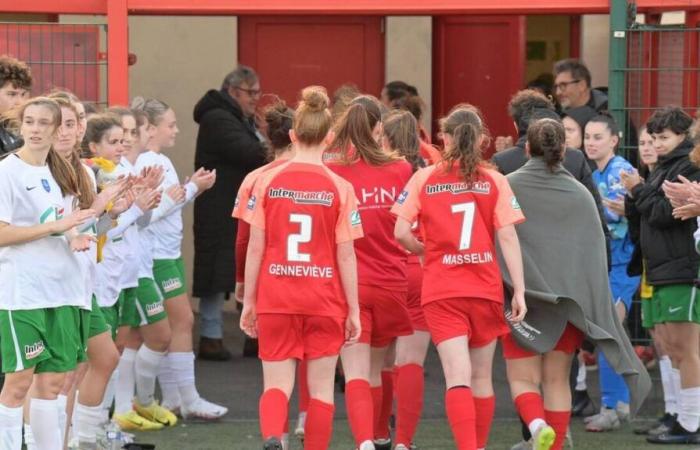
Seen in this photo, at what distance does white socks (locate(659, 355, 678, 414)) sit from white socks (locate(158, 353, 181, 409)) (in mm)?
2773

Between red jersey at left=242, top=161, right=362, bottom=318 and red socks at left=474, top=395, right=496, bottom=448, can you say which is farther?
red socks at left=474, top=395, right=496, bottom=448

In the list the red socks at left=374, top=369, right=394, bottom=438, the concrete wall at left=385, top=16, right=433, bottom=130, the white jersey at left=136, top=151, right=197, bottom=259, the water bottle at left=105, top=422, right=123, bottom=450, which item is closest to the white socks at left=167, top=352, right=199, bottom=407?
the white jersey at left=136, top=151, right=197, bottom=259

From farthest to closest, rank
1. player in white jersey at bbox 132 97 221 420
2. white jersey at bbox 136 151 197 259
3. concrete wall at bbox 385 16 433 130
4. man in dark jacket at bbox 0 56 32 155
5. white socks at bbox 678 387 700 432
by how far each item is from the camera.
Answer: concrete wall at bbox 385 16 433 130
player in white jersey at bbox 132 97 221 420
white jersey at bbox 136 151 197 259
white socks at bbox 678 387 700 432
man in dark jacket at bbox 0 56 32 155

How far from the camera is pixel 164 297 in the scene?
8297 mm

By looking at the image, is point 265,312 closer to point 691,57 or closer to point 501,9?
point 501,9

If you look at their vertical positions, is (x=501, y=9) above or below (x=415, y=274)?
above

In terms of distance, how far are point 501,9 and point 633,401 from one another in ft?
8.51

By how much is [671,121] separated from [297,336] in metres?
Answer: 2.52

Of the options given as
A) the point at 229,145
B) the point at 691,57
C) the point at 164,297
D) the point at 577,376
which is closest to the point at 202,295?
the point at 229,145

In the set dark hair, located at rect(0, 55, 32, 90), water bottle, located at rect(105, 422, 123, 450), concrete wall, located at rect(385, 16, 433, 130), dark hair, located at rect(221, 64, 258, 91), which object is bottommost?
water bottle, located at rect(105, 422, 123, 450)

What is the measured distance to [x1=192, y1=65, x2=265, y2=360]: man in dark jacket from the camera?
995 centimetres

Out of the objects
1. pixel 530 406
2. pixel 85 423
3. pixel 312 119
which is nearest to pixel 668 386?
pixel 530 406

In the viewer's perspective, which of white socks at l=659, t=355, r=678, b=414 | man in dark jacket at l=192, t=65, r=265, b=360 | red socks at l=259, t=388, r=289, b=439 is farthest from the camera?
man in dark jacket at l=192, t=65, r=265, b=360

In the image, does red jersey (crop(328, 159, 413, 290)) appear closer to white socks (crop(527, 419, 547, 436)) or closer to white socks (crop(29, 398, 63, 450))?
white socks (crop(527, 419, 547, 436))
